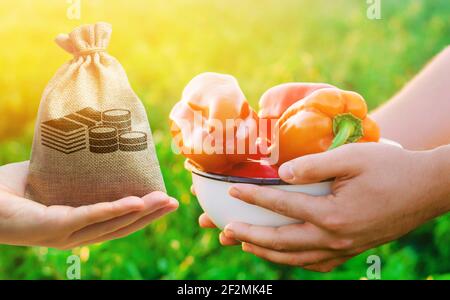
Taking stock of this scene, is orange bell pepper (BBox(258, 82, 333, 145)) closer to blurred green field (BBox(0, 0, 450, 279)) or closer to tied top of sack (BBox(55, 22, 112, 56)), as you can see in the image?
tied top of sack (BBox(55, 22, 112, 56))

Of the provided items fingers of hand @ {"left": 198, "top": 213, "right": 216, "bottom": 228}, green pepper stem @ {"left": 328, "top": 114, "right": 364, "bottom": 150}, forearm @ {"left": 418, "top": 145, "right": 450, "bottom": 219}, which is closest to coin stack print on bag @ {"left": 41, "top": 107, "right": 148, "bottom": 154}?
fingers of hand @ {"left": 198, "top": 213, "right": 216, "bottom": 228}

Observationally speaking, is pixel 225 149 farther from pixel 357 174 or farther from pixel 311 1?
pixel 311 1

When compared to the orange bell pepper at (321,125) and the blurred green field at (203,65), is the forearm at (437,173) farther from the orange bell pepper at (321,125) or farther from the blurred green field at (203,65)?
the blurred green field at (203,65)

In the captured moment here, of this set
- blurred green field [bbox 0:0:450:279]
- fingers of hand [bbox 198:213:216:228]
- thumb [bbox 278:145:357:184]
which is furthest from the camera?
blurred green field [bbox 0:0:450:279]

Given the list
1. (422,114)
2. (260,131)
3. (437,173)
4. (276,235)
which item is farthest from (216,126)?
(422,114)

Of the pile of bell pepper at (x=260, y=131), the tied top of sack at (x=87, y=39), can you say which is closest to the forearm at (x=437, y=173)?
the pile of bell pepper at (x=260, y=131)

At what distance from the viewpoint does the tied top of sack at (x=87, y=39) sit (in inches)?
37.9

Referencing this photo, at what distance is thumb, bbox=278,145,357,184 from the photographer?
83 centimetres

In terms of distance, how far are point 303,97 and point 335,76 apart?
1.22m

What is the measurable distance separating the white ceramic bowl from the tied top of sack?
0.74ft

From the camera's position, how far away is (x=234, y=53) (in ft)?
7.85

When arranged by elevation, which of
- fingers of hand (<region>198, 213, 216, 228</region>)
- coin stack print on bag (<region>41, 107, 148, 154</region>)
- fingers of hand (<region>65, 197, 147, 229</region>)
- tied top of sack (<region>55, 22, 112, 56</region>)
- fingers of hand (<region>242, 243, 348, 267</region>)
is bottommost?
fingers of hand (<region>242, 243, 348, 267</region>)

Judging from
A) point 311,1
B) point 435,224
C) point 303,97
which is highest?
point 311,1
